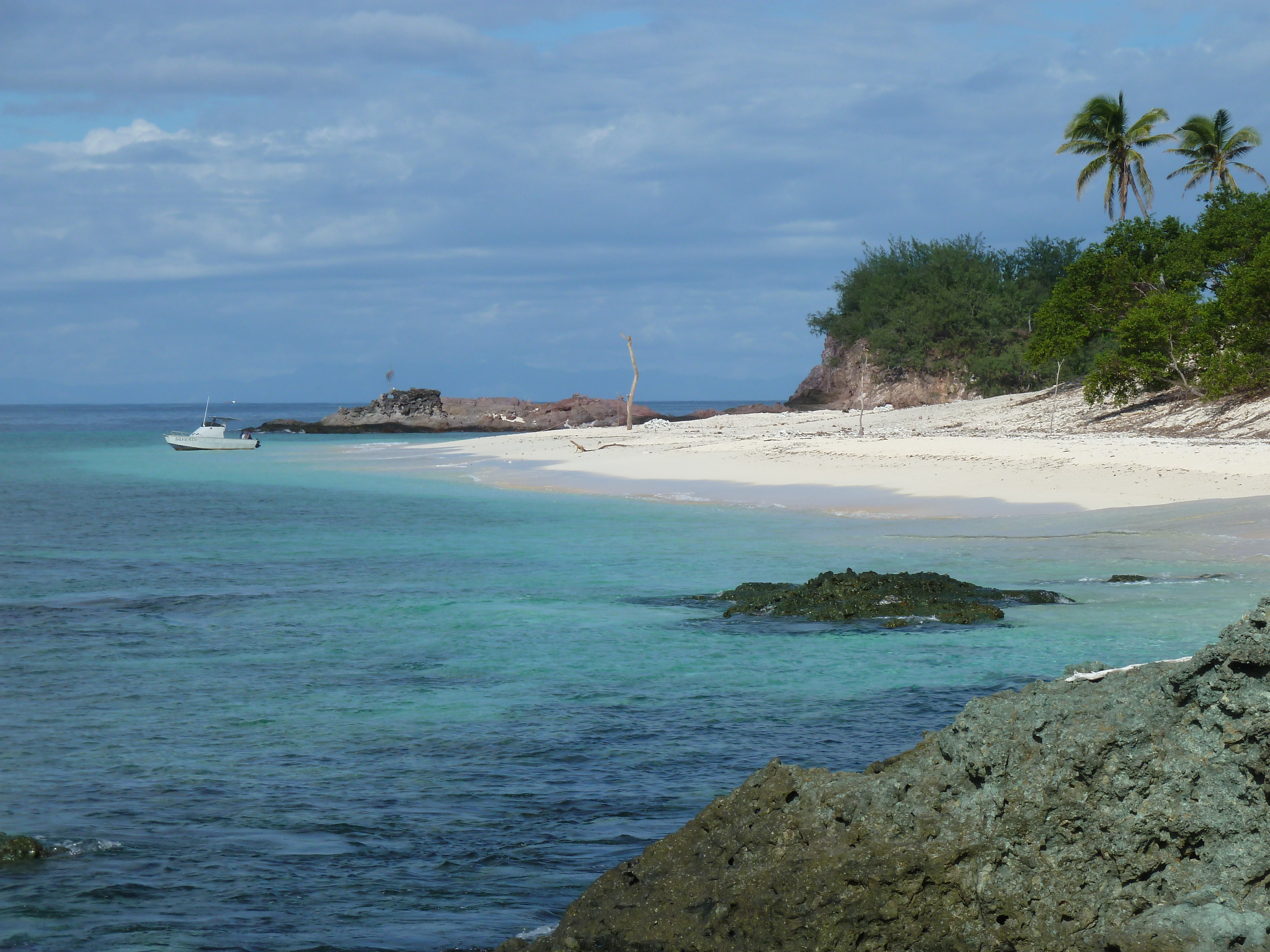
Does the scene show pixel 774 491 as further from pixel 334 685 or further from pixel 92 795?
pixel 92 795

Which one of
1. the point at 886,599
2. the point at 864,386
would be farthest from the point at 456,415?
the point at 886,599

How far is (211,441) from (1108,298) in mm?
43391

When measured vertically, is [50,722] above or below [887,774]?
below

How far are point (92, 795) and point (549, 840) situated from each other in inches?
114

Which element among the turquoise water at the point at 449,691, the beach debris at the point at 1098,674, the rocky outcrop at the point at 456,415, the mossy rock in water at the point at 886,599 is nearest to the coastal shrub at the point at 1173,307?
the turquoise water at the point at 449,691

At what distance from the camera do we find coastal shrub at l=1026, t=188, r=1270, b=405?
31625 millimetres

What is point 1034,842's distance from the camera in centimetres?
392

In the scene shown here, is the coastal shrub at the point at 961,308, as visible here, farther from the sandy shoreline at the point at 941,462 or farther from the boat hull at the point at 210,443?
the boat hull at the point at 210,443

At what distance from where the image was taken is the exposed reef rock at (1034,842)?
12.3 ft

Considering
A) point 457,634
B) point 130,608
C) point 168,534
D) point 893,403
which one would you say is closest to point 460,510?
point 168,534

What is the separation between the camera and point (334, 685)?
990 centimetres

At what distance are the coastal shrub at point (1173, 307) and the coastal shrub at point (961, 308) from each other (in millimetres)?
17737

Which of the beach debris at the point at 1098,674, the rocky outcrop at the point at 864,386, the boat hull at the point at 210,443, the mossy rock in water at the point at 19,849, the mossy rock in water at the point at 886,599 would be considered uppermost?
the rocky outcrop at the point at 864,386

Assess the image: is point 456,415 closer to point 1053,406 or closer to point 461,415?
point 461,415
